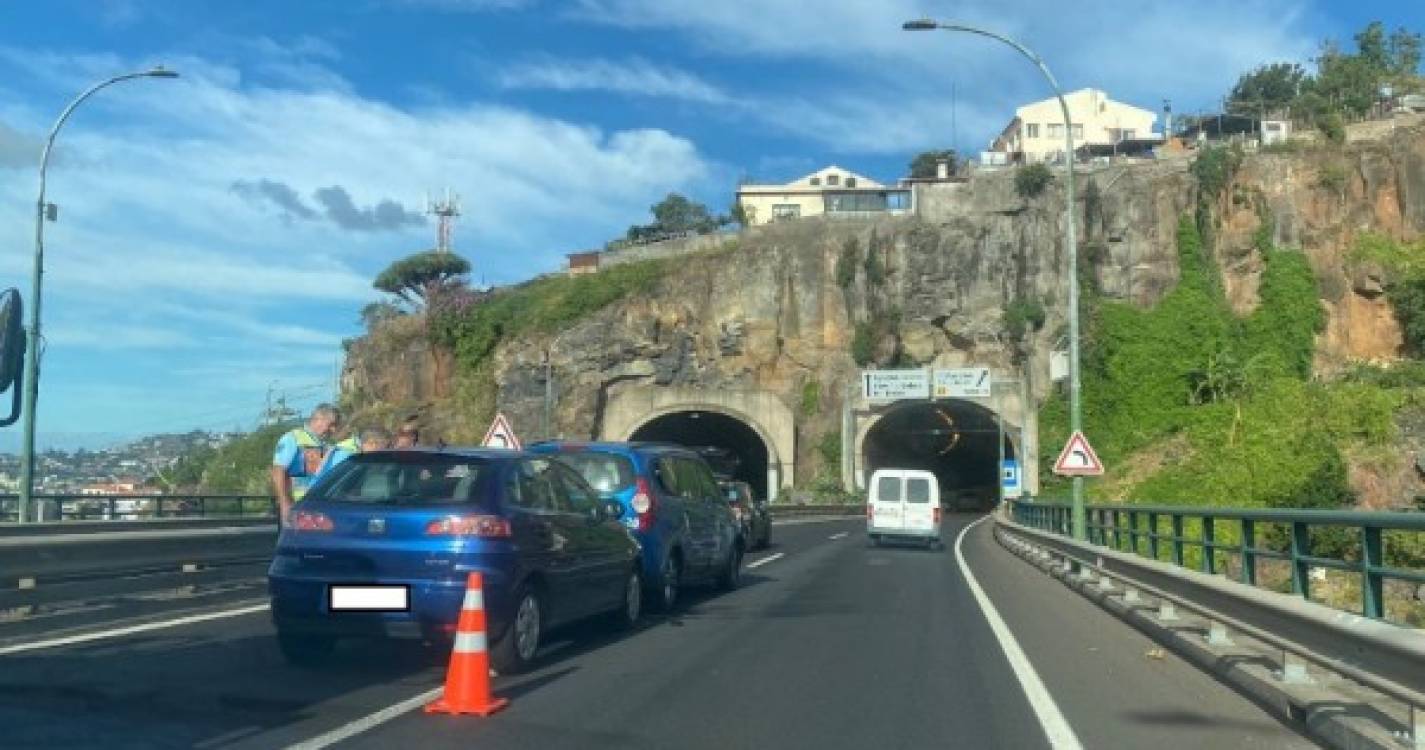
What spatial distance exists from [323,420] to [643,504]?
3.35 m

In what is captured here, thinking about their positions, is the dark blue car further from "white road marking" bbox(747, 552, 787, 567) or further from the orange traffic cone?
"white road marking" bbox(747, 552, 787, 567)

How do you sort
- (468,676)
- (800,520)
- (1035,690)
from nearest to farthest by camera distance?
(468,676), (1035,690), (800,520)

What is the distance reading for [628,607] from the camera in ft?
40.4

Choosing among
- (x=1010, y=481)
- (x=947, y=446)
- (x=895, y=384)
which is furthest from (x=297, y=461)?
(x=947, y=446)

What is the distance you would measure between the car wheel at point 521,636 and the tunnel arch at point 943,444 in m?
54.8

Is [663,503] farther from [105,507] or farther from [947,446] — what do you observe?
[947,446]

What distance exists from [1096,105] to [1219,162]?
62.9 metres

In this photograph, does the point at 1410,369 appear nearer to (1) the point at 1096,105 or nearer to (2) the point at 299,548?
(2) the point at 299,548

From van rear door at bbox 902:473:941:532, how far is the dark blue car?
1574 cm

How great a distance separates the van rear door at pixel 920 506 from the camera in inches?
1233

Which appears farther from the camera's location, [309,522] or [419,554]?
[309,522]

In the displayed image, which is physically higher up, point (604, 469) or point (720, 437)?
point (720, 437)

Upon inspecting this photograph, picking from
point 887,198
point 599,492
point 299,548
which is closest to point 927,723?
point 299,548

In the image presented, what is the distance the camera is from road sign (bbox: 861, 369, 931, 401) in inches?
2464
